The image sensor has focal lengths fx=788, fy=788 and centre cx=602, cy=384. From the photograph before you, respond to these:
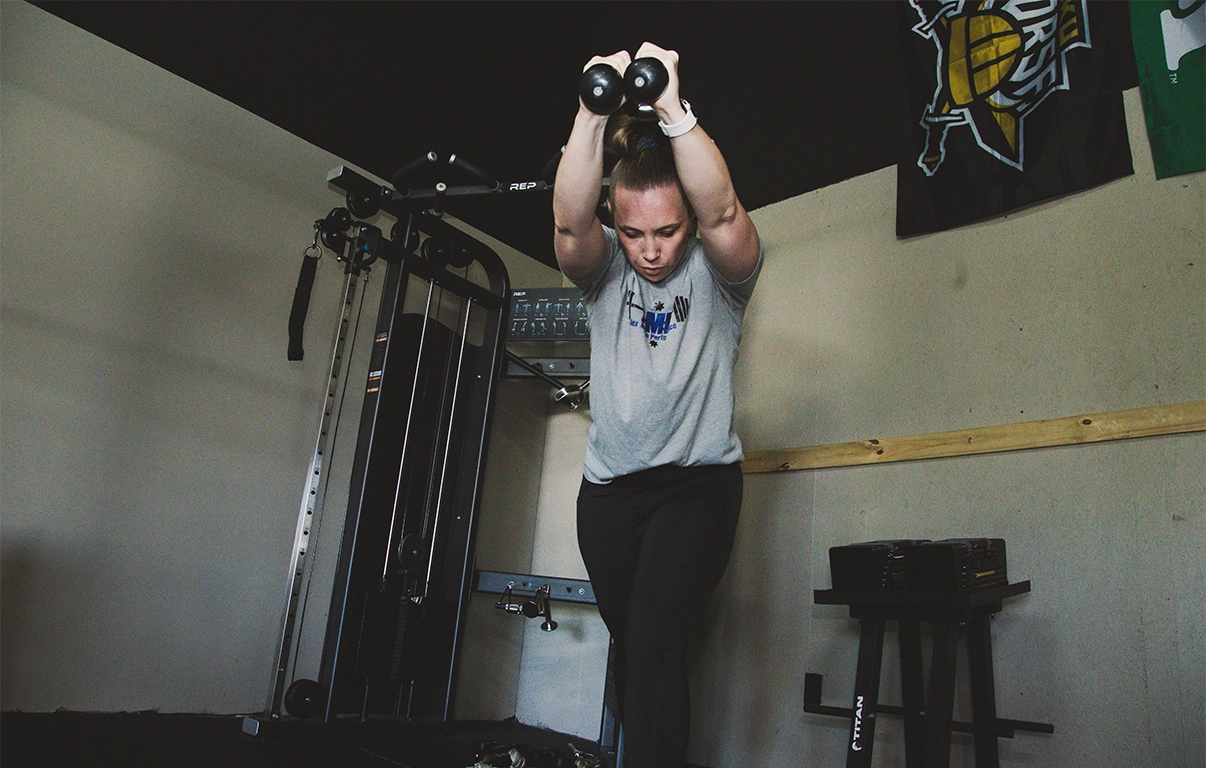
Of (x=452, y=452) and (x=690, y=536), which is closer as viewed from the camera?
(x=690, y=536)

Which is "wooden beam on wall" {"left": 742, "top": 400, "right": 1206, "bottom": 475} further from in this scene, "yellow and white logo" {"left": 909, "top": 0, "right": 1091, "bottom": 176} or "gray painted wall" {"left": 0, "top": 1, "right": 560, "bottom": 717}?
"gray painted wall" {"left": 0, "top": 1, "right": 560, "bottom": 717}

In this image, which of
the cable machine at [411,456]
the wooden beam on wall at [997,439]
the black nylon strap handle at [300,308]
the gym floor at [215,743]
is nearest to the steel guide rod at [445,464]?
the cable machine at [411,456]

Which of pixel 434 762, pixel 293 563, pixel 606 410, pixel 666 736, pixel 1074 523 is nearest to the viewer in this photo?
pixel 666 736

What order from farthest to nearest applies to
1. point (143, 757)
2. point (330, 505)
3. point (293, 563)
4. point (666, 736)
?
point (330, 505) → point (293, 563) → point (143, 757) → point (666, 736)

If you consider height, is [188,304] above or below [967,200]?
below

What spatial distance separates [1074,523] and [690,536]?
1.27 metres

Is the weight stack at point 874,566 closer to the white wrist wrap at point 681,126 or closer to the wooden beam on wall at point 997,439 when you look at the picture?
the wooden beam on wall at point 997,439

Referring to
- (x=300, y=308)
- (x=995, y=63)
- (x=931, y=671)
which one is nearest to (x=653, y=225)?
(x=931, y=671)

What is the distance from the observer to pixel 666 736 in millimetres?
1344

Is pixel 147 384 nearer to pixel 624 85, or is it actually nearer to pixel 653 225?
pixel 653 225

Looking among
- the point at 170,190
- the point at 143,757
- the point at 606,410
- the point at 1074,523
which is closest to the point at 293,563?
the point at 143,757

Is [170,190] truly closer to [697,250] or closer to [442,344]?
[442,344]

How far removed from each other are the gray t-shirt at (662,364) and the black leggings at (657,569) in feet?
0.16

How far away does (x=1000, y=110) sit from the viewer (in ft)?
7.94
